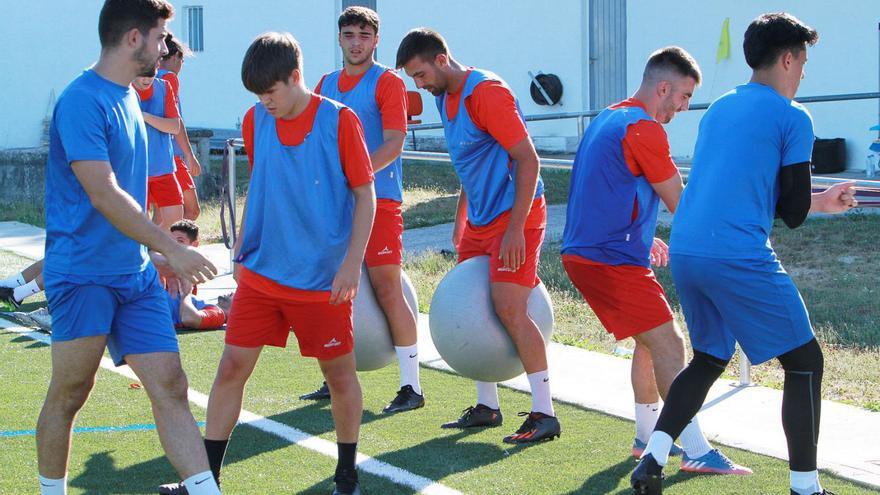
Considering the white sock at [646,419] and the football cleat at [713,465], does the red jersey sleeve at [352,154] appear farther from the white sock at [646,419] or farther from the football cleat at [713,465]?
the football cleat at [713,465]

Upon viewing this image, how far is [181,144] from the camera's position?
9.81m

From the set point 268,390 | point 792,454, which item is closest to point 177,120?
point 268,390

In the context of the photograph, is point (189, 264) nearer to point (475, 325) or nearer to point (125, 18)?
point (125, 18)

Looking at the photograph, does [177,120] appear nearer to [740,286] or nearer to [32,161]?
[740,286]

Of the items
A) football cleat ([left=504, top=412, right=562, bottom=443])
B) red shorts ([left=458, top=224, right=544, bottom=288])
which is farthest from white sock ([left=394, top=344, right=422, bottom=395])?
football cleat ([left=504, top=412, right=562, bottom=443])

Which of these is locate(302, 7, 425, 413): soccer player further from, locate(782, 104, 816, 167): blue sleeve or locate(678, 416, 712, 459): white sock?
locate(782, 104, 816, 167): blue sleeve

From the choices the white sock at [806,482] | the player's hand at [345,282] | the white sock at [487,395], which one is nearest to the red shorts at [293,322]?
the player's hand at [345,282]


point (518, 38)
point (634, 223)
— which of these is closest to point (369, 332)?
point (634, 223)

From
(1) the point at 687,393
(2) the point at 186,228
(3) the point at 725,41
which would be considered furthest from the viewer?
(3) the point at 725,41

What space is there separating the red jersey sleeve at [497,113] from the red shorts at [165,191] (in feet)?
13.0

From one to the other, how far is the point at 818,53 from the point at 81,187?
1598 cm

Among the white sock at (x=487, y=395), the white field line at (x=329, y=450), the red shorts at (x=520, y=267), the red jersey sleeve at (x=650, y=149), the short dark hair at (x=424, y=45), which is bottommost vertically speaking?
the white field line at (x=329, y=450)

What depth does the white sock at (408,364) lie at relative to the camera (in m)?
6.77

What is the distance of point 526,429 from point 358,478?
103 cm
